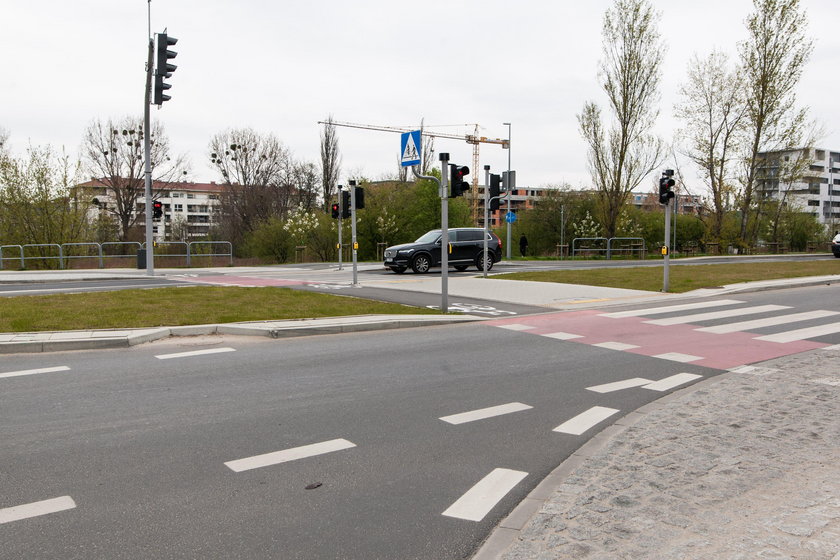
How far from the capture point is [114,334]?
29.6 ft

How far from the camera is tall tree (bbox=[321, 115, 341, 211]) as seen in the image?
55.5 m

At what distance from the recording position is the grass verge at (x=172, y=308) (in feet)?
33.7

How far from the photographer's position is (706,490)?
3818mm

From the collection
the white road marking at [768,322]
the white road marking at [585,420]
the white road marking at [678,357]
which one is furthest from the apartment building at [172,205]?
the white road marking at [585,420]

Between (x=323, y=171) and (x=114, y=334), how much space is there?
158 feet

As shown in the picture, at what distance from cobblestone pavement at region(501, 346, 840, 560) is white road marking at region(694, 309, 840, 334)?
16.7 ft

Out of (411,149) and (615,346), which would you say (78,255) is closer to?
(411,149)

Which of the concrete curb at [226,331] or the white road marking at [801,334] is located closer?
the concrete curb at [226,331]

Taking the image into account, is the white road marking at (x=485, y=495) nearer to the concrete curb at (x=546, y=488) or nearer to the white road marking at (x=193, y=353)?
the concrete curb at (x=546, y=488)

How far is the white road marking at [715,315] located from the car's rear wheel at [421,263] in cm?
1350

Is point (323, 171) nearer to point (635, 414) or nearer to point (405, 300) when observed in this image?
point (405, 300)

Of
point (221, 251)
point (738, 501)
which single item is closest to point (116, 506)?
point (738, 501)

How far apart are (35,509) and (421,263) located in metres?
22.0

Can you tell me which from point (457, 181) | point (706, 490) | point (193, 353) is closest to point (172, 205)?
point (457, 181)
